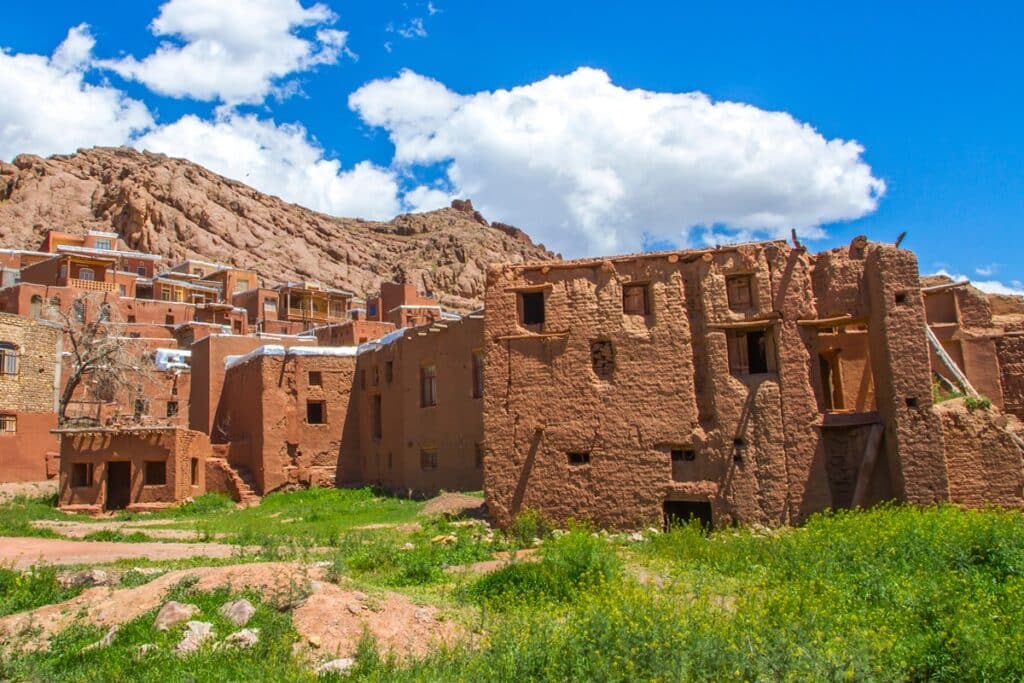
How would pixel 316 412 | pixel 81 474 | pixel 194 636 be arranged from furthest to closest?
pixel 316 412, pixel 81 474, pixel 194 636

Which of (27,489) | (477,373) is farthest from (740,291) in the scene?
(27,489)

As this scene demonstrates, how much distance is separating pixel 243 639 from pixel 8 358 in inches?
1277

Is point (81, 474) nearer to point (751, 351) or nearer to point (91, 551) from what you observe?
point (91, 551)

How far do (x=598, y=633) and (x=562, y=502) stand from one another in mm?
9714

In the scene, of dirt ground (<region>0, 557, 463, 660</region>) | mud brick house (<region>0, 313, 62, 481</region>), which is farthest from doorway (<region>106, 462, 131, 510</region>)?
dirt ground (<region>0, 557, 463, 660</region>)

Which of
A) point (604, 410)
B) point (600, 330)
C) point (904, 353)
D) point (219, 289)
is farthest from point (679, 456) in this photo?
point (219, 289)

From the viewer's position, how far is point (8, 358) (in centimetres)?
3622

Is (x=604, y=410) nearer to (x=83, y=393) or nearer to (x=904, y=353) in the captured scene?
(x=904, y=353)

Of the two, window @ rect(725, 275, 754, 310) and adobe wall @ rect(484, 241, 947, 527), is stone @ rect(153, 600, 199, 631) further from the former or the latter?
window @ rect(725, 275, 754, 310)

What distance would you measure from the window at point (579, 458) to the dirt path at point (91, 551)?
24.7ft

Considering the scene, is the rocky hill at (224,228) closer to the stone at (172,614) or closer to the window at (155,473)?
the window at (155,473)

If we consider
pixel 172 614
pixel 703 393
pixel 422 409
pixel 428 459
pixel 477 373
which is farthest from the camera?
pixel 422 409

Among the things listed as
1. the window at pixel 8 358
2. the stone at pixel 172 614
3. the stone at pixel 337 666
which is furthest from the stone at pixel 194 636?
the window at pixel 8 358

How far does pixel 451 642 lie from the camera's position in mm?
10414
